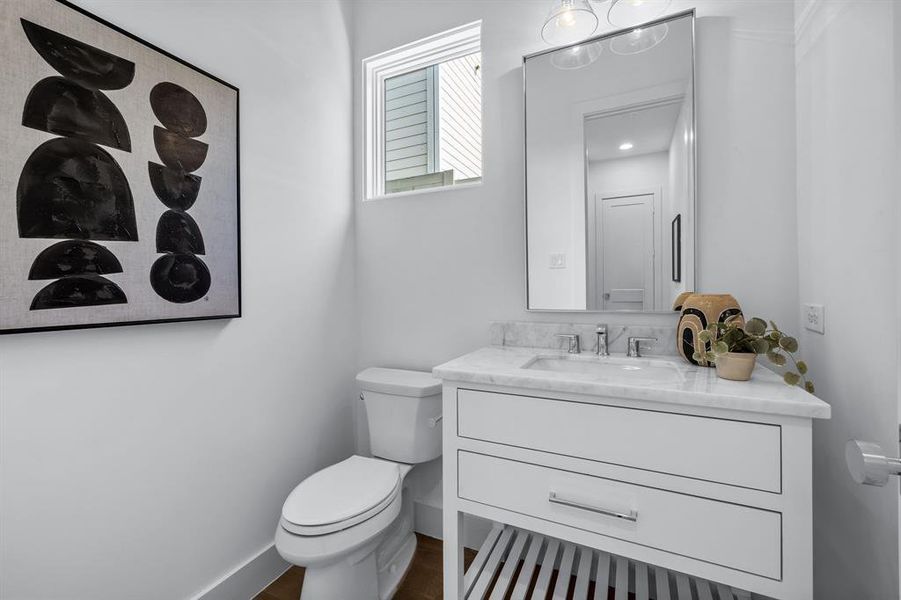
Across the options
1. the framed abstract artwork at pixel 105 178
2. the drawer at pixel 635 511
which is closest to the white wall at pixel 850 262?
the drawer at pixel 635 511

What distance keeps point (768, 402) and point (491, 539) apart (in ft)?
3.74

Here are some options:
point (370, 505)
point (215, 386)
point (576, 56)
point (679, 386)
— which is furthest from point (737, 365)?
point (215, 386)

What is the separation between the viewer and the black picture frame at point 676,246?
1452 mm

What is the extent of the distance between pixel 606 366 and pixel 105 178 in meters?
1.63

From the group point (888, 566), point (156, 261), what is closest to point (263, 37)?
point (156, 261)

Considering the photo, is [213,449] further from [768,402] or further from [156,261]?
[768,402]

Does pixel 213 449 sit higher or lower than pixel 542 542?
higher

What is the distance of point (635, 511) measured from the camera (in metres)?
1.02

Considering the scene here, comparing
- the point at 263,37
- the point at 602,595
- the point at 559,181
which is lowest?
the point at 602,595

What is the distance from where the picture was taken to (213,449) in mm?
1421

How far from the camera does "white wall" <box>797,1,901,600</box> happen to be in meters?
0.86

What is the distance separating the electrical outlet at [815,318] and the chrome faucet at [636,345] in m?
0.43

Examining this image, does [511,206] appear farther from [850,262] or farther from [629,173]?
[850,262]

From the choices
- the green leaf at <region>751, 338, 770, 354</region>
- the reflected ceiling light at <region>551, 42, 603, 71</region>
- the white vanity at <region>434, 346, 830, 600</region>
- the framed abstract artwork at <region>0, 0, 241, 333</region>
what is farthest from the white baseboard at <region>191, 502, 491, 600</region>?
the reflected ceiling light at <region>551, 42, 603, 71</region>
